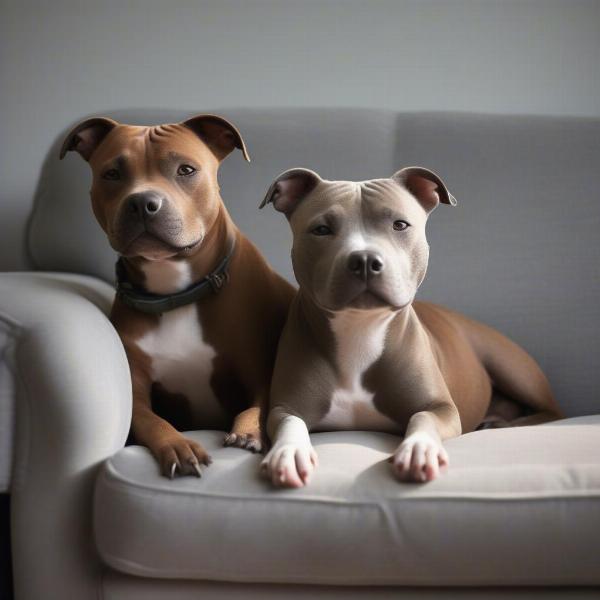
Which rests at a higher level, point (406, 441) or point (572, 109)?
point (572, 109)

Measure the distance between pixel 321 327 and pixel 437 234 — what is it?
84 centimetres

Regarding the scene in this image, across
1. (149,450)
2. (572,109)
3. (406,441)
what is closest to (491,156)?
(572,109)

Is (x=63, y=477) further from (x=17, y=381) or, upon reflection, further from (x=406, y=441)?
(x=406, y=441)

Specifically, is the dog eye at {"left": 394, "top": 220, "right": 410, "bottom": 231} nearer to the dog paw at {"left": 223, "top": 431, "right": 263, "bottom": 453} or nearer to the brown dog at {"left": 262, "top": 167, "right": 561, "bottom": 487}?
the brown dog at {"left": 262, "top": 167, "right": 561, "bottom": 487}

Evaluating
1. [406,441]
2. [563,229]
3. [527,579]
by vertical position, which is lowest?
[527,579]

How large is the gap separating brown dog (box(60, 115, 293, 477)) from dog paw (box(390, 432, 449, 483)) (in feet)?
1.27

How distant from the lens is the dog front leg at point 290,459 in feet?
4.65

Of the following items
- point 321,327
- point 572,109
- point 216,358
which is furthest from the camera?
point 572,109

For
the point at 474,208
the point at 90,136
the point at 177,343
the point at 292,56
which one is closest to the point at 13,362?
the point at 177,343

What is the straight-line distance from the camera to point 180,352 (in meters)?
1.92

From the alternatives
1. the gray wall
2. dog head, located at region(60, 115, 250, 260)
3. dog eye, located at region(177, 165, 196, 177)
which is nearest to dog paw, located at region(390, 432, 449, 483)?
dog head, located at region(60, 115, 250, 260)

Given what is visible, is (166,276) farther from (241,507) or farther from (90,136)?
(241,507)

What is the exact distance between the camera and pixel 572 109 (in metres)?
3.03

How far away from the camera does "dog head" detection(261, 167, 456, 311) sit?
1.56 metres
